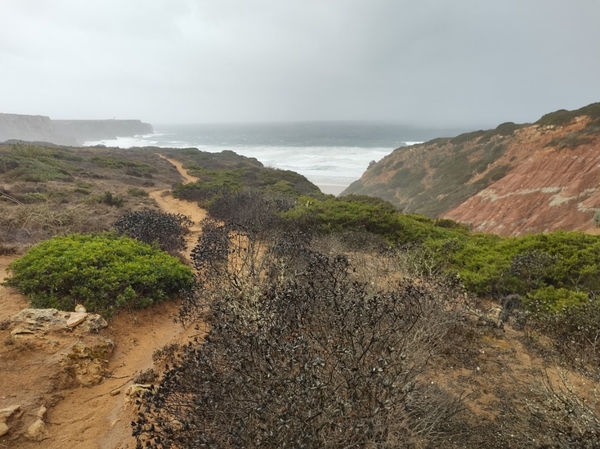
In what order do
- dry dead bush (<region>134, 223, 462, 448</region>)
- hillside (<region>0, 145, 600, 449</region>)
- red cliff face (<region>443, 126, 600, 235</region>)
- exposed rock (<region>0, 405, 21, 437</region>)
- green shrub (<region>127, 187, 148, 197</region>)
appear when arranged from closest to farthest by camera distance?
dry dead bush (<region>134, 223, 462, 448</region>) → hillside (<region>0, 145, 600, 449</region>) → exposed rock (<region>0, 405, 21, 437</region>) → green shrub (<region>127, 187, 148, 197</region>) → red cliff face (<region>443, 126, 600, 235</region>)

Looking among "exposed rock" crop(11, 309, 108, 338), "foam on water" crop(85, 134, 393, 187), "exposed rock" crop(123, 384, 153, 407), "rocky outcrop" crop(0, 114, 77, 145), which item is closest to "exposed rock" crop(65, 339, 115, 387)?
"exposed rock" crop(11, 309, 108, 338)

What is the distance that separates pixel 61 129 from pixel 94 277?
148 metres

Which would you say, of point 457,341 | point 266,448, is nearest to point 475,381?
point 457,341

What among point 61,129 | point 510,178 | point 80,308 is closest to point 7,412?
point 80,308

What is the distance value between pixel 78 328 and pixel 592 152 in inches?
1213

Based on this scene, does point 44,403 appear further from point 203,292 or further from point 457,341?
point 457,341

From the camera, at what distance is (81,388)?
4.09 metres

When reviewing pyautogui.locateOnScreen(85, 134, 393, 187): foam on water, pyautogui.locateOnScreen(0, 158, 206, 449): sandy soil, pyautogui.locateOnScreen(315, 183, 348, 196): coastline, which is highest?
pyautogui.locateOnScreen(0, 158, 206, 449): sandy soil

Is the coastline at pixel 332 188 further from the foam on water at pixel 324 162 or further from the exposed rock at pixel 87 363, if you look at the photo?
the exposed rock at pixel 87 363

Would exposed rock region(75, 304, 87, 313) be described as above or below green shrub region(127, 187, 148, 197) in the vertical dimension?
above

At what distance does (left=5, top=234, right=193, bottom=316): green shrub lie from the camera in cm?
548

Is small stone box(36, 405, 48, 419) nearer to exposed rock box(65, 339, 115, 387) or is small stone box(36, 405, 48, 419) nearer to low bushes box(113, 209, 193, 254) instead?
exposed rock box(65, 339, 115, 387)

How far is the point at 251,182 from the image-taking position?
77.6ft

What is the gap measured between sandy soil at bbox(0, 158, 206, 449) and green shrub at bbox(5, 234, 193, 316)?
26 centimetres
